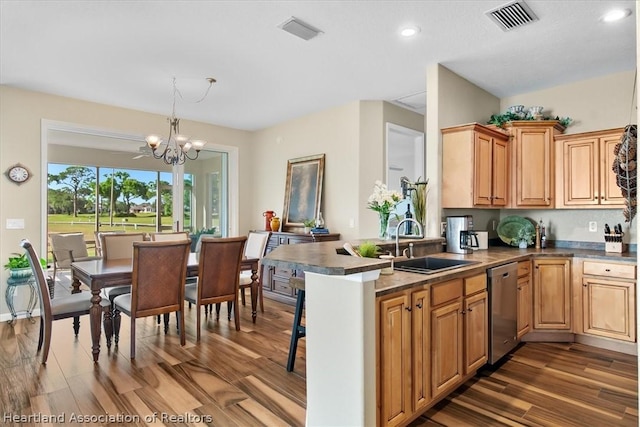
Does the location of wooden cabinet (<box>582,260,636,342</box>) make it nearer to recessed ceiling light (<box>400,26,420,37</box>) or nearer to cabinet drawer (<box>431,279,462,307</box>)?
cabinet drawer (<box>431,279,462,307</box>)

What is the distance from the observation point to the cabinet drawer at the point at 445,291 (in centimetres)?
225

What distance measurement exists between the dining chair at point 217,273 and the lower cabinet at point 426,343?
2157 mm

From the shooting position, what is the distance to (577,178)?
3.76 meters

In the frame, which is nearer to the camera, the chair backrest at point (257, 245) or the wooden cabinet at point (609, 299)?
the wooden cabinet at point (609, 299)

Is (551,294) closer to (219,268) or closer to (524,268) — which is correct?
(524,268)

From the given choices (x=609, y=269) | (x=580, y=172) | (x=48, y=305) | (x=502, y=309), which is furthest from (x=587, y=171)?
(x=48, y=305)

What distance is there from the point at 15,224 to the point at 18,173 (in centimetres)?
61

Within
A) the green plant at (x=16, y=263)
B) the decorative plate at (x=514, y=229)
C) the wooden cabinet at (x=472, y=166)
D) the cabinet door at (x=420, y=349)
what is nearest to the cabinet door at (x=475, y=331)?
the cabinet door at (x=420, y=349)

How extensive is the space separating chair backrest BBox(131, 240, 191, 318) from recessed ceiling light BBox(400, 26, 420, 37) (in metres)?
2.61

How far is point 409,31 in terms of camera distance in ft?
9.86

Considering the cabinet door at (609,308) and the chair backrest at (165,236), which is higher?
the chair backrest at (165,236)

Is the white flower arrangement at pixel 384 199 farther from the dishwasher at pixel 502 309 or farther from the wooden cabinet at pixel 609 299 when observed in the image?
the wooden cabinet at pixel 609 299

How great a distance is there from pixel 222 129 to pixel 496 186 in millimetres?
4429

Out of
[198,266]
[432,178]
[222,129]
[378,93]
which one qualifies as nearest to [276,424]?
[198,266]
